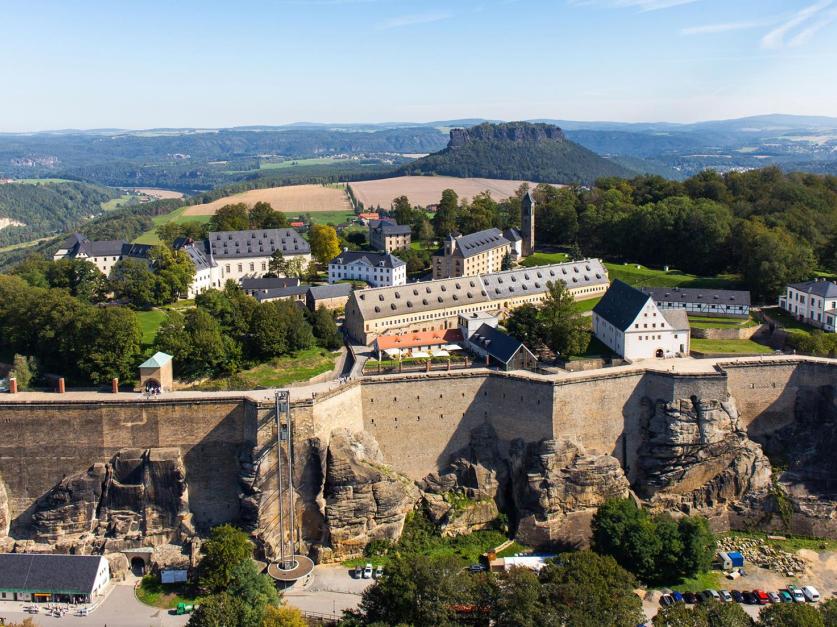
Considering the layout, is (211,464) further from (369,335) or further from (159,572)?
(369,335)

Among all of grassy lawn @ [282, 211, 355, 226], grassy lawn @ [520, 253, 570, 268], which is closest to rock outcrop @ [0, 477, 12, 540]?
grassy lawn @ [520, 253, 570, 268]

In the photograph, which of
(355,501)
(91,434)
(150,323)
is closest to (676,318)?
(355,501)

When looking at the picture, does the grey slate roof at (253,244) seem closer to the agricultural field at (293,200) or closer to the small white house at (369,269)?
the small white house at (369,269)

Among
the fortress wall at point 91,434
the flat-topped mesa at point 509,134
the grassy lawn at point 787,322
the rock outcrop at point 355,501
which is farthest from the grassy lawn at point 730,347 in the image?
the flat-topped mesa at point 509,134

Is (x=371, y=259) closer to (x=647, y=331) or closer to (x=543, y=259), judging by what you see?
(x=543, y=259)

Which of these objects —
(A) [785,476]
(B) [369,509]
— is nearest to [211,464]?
(B) [369,509]

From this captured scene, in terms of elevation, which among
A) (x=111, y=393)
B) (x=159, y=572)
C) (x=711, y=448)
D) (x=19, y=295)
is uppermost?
(x=19, y=295)

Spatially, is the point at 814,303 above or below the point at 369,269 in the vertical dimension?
below
